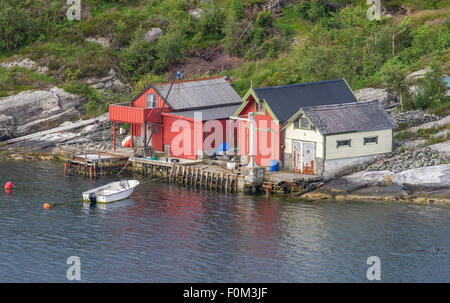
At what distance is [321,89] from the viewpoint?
229 ft

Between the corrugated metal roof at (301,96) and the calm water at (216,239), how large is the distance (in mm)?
8531

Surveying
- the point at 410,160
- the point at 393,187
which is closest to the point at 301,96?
the point at 410,160

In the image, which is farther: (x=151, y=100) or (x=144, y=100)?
(x=144, y=100)

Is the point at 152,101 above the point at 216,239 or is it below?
above

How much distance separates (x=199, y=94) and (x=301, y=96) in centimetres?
1144

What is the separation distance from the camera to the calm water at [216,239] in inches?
1844

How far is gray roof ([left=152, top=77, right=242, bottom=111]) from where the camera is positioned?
7438cm

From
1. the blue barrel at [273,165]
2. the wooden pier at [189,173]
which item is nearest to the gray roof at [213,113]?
the wooden pier at [189,173]

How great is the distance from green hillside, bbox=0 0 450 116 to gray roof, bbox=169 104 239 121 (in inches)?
401

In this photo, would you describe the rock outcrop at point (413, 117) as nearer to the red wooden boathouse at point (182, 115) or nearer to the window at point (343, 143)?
the window at point (343, 143)

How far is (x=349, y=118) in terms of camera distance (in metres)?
65.0

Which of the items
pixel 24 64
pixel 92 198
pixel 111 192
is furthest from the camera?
pixel 24 64

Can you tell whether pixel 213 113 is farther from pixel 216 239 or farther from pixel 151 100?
pixel 216 239

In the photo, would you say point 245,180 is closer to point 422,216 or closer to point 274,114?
point 274,114
